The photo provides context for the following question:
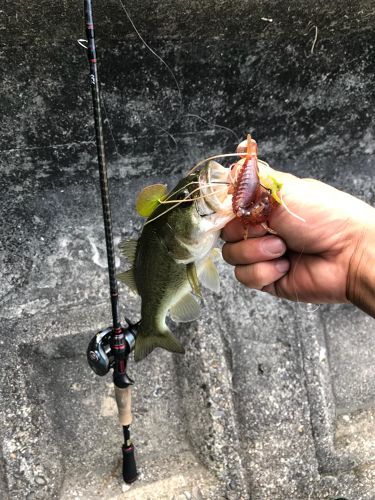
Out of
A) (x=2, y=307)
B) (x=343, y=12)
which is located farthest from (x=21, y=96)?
(x=343, y=12)

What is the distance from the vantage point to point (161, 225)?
161 centimetres

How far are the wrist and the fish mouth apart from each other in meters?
0.54

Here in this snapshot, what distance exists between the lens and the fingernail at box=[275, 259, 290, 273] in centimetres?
181

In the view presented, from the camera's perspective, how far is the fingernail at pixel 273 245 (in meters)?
1.69

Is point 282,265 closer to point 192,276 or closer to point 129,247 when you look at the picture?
point 192,276

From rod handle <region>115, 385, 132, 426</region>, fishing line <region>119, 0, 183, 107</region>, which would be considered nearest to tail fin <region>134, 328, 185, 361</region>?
rod handle <region>115, 385, 132, 426</region>

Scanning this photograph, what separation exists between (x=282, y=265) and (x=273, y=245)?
15 centimetres

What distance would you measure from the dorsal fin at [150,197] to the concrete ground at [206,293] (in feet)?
3.12

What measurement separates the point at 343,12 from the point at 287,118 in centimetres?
56

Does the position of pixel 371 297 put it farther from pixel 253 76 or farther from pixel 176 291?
pixel 253 76

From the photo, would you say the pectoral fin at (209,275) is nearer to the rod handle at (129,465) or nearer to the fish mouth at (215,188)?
the fish mouth at (215,188)

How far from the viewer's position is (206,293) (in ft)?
8.20

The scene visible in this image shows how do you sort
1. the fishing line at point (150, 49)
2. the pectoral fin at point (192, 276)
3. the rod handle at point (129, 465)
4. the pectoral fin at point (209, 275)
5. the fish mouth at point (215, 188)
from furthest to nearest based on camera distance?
the rod handle at point (129, 465) < the fishing line at point (150, 49) < the pectoral fin at point (209, 275) < the pectoral fin at point (192, 276) < the fish mouth at point (215, 188)

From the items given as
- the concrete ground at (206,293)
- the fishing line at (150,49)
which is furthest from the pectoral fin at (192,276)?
the fishing line at (150,49)
